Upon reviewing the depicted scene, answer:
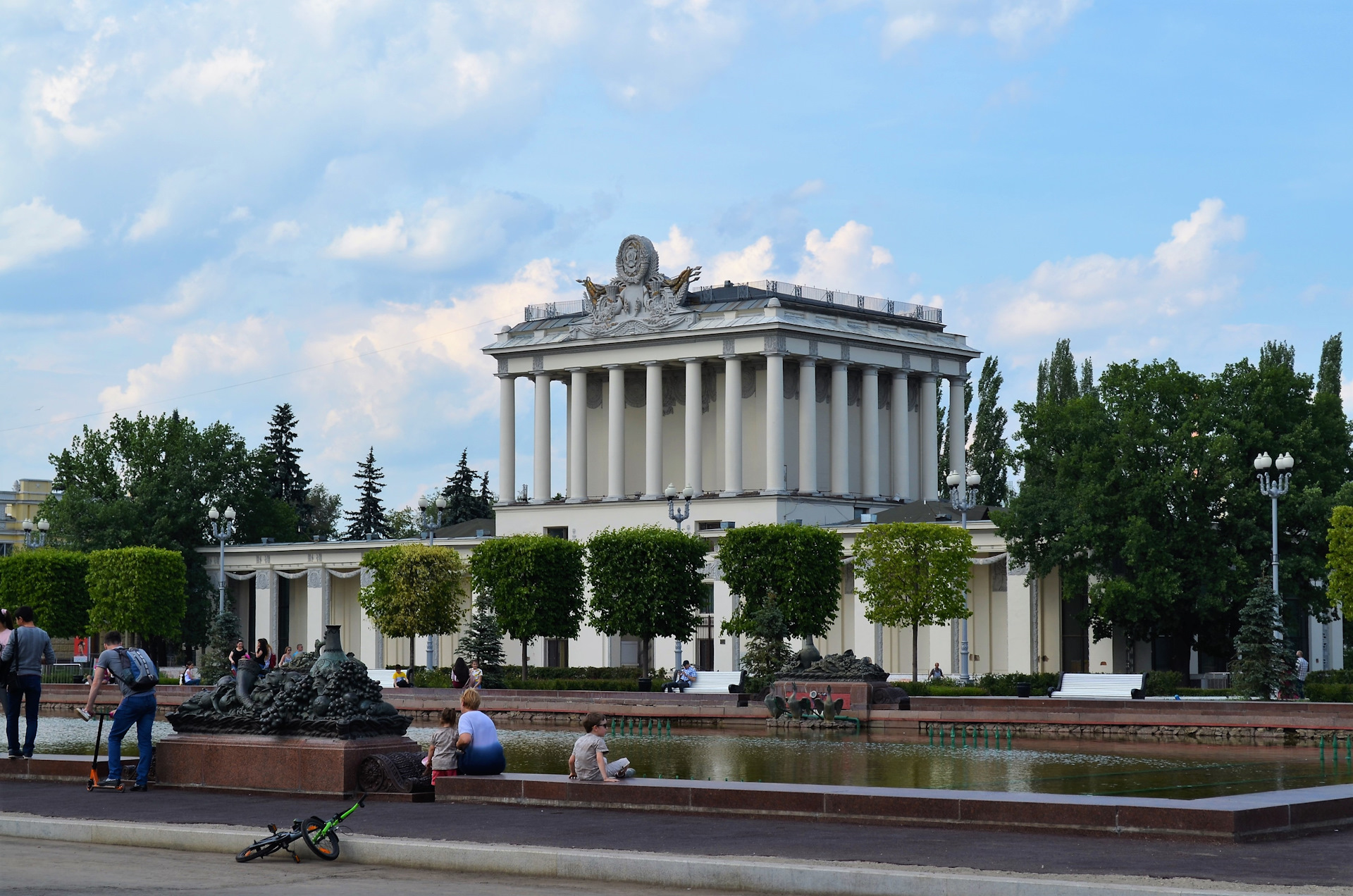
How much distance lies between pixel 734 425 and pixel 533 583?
20.4 meters

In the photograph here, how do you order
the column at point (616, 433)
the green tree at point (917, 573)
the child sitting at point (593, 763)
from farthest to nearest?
1. the column at point (616, 433)
2. the green tree at point (917, 573)
3. the child sitting at point (593, 763)

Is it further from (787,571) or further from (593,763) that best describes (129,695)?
(787,571)

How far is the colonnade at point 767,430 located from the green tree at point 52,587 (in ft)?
69.0

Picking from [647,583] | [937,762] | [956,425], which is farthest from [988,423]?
[937,762]

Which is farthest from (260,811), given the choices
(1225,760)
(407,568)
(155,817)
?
(407,568)

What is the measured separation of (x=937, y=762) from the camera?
29812 millimetres

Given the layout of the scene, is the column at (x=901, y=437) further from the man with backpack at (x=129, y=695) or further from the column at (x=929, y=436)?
the man with backpack at (x=129, y=695)

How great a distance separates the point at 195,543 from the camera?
94688 millimetres

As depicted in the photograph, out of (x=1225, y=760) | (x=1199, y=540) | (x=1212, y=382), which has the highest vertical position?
(x=1212, y=382)

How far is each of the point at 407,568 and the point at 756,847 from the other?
57.1 m

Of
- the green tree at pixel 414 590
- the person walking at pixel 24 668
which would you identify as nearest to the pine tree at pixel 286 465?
the green tree at pixel 414 590

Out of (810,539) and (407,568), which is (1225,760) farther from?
(407,568)

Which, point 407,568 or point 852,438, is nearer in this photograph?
point 407,568

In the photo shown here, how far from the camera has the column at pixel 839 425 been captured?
87.6 meters
